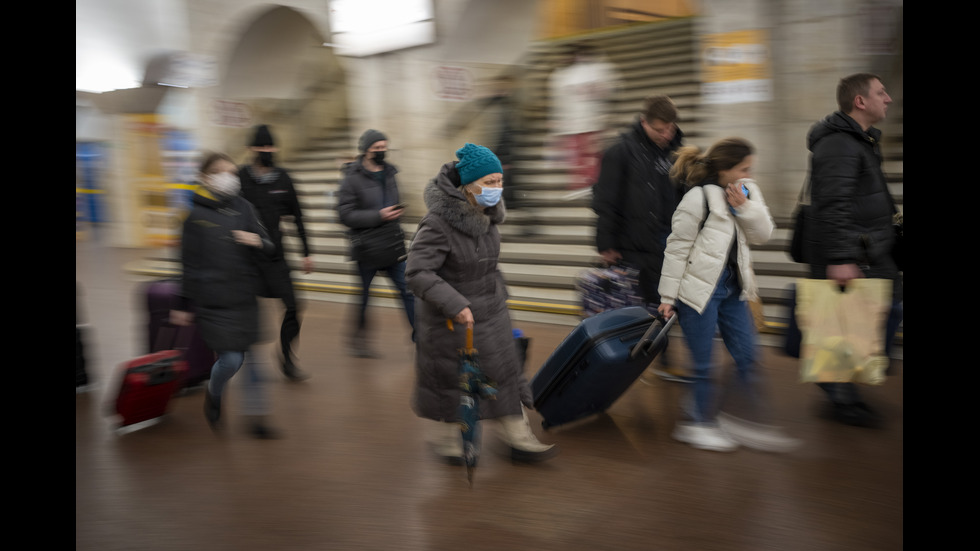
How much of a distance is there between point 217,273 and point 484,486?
195 centimetres

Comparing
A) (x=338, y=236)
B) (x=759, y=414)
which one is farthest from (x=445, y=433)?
(x=338, y=236)

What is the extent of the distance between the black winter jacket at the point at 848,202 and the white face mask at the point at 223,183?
10.7 ft

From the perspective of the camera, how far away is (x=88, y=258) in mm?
15125

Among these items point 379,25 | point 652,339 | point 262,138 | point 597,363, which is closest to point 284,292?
point 262,138

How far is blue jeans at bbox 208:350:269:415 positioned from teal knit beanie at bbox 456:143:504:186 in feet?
6.05

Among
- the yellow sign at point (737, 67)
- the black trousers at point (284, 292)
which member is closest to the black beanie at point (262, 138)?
the black trousers at point (284, 292)

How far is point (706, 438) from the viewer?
4.18 metres

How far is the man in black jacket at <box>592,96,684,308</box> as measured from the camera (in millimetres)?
4867

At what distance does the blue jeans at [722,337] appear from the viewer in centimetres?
412

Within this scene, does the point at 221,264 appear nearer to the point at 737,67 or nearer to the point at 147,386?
the point at 147,386

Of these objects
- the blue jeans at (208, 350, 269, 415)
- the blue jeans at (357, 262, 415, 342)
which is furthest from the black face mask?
the blue jeans at (208, 350, 269, 415)

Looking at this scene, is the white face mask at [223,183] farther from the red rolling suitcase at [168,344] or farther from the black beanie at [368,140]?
the black beanie at [368,140]
